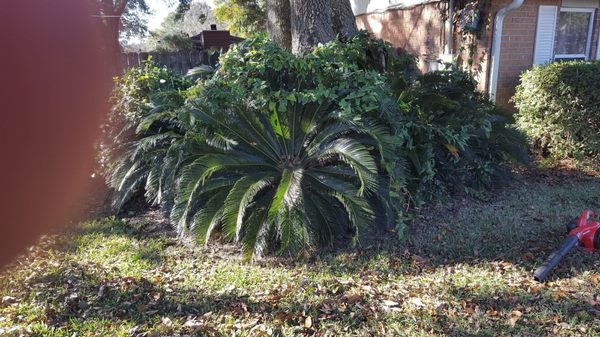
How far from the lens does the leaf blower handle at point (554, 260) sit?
372cm

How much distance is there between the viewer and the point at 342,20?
23.3ft

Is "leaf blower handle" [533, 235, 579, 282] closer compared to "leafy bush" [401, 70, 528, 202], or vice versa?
"leaf blower handle" [533, 235, 579, 282]

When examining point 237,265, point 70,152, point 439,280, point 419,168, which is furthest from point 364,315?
point 70,152

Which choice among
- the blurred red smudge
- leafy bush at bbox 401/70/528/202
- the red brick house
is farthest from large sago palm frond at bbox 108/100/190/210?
the red brick house

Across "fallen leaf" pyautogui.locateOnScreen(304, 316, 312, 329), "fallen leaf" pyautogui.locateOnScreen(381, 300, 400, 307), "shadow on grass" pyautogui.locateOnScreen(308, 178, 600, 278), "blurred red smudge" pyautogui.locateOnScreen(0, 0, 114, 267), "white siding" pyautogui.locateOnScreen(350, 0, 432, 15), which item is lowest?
"fallen leaf" pyautogui.locateOnScreen(304, 316, 312, 329)

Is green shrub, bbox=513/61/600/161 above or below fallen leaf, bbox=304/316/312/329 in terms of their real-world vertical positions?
above

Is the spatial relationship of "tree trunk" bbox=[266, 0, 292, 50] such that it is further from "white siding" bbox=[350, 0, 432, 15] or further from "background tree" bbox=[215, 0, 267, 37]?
"background tree" bbox=[215, 0, 267, 37]

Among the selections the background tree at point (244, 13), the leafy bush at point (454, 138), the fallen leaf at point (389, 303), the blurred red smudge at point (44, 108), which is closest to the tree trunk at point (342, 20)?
the leafy bush at point (454, 138)

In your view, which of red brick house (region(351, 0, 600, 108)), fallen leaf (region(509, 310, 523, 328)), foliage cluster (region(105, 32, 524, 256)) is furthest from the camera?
red brick house (region(351, 0, 600, 108))

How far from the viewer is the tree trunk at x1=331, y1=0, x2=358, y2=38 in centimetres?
703

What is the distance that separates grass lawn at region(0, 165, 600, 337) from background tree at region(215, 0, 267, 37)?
1386cm

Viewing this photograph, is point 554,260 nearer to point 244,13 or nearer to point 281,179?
point 281,179

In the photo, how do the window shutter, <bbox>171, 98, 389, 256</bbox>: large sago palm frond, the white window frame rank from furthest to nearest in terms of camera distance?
the white window frame
the window shutter
<bbox>171, 98, 389, 256</bbox>: large sago palm frond

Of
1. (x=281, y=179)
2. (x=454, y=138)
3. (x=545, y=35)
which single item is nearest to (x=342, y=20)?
(x=454, y=138)
